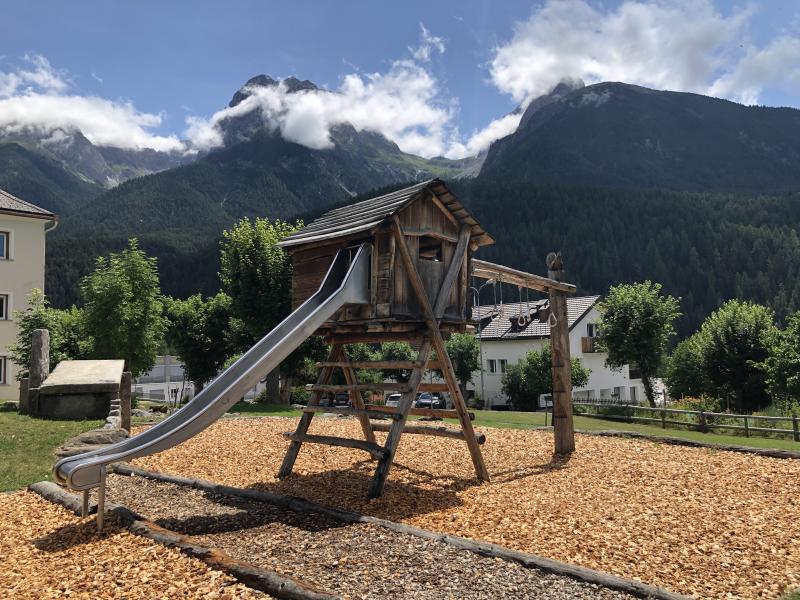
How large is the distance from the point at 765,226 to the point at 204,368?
463 ft

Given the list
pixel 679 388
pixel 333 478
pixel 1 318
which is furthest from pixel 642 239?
pixel 333 478

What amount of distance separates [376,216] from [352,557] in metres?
5.52

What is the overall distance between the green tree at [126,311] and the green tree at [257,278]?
3.94 metres

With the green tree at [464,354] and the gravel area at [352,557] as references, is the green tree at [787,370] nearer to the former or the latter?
the gravel area at [352,557]

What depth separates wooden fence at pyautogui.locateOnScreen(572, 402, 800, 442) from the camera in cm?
1933

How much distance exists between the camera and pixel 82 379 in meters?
17.6

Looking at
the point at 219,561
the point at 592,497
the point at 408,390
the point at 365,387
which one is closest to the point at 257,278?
the point at 365,387

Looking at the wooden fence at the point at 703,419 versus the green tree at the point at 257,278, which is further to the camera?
the green tree at the point at 257,278

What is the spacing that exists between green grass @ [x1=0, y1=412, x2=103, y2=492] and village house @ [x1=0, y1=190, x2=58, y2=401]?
21528 mm

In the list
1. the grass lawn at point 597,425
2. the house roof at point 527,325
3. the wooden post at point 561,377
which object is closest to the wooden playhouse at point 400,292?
the wooden post at point 561,377

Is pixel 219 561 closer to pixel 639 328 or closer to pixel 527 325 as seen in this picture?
pixel 639 328

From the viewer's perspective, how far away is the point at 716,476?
1094cm

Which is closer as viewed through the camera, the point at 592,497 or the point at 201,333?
the point at 592,497

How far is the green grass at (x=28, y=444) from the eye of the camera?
10898 mm
